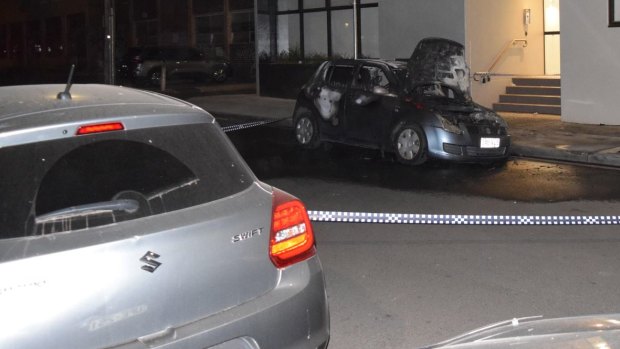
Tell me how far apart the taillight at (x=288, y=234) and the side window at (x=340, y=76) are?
30.4 feet

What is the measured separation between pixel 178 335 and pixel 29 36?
45.2m

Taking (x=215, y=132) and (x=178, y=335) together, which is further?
(x=215, y=132)

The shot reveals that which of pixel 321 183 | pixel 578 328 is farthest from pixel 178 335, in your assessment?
pixel 321 183

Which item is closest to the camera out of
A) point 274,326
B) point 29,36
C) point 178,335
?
point 178,335

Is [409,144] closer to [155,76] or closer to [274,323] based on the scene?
[274,323]

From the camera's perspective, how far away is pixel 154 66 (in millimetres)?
29203

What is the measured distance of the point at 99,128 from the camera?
351 centimetres

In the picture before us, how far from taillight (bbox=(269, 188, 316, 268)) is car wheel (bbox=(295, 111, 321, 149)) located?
982cm

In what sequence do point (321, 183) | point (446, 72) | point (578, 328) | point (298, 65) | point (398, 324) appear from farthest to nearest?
point (298, 65), point (446, 72), point (321, 183), point (398, 324), point (578, 328)

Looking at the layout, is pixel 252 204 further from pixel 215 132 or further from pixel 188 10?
pixel 188 10

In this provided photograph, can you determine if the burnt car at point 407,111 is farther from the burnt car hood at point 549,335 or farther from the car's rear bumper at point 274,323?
the burnt car hood at point 549,335

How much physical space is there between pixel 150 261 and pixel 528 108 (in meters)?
15.9

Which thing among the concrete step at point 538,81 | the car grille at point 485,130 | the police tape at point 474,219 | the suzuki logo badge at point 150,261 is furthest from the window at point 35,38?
the suzuki logo badge at point 150,261

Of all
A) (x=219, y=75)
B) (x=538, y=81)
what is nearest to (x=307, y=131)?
(x=538, y=81)
